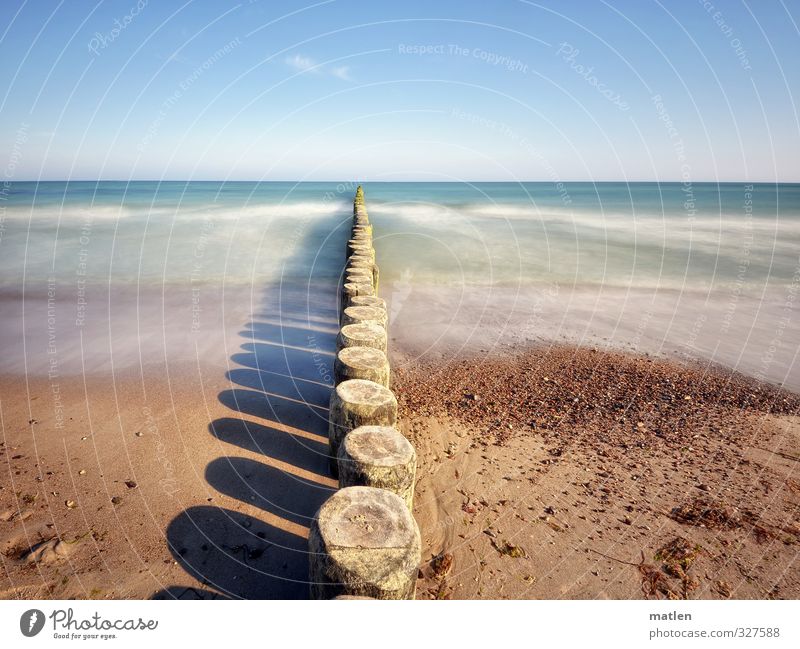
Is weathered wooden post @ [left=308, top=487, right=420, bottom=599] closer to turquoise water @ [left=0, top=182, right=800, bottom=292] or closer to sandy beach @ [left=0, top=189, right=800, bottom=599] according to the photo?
sandy beach @ [left=0, top=189, right=800, bottom=599]

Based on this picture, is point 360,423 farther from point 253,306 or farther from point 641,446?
point 253,306

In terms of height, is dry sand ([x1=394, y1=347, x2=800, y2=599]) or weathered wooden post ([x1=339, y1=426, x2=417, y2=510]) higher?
weathered wooden post ([x1=339, y1=426, x2=417, y2=510])

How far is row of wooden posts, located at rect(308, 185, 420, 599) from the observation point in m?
2.49

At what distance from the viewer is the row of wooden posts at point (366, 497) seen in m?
2.49

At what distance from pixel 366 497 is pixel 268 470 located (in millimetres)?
1904

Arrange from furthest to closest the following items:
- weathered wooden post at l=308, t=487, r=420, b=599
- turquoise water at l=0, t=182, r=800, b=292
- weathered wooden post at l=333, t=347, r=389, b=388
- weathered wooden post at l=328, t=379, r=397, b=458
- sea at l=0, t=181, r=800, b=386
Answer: turquoise water at l=0, t=182, r=800, b=292
sea at l=0, t=181, r=800, b=386
weathered wooden post at l=333, t=347, r=389, b=388
weathered wooden post at l=328, t=379, r=397, b=458
weathered wooden post at l=308, t=487, r=420, b=599

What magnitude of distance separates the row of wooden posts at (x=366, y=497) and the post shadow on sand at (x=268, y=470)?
1.96 feet

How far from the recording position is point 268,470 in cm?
438

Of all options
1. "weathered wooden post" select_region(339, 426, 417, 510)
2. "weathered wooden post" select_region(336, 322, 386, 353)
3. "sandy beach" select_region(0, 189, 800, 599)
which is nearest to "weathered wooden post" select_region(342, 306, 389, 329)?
"weathered wooden post" select_region(336, 322, 386, 353)

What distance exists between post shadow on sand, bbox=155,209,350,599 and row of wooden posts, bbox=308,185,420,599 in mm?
597

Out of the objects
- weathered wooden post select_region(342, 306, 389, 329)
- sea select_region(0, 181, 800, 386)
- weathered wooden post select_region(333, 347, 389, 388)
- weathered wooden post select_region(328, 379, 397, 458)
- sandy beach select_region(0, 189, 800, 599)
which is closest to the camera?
sandy beach select_region(0, 189, 800, 599)

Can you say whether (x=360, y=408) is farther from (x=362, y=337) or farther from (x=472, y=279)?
(x=472, y=279)

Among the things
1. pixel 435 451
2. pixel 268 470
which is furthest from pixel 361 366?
pixel 268 470
